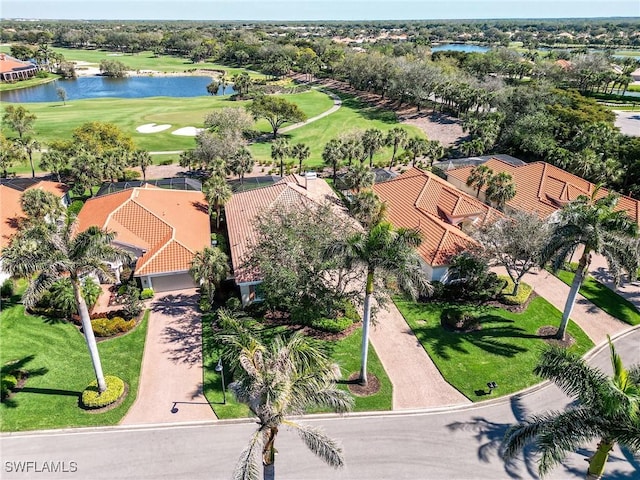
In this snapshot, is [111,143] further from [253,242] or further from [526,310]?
[526,310]

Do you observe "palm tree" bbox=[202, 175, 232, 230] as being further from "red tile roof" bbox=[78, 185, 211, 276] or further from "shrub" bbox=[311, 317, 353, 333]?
"shrub" bbox=[311, 317, 353, 333]

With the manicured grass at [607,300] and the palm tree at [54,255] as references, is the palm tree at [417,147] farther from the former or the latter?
the palm tree at [54,255]

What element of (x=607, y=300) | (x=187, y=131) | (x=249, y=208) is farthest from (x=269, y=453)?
(x=187, y=131)

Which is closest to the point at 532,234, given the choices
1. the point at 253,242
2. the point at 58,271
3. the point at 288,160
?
the point at 253,242

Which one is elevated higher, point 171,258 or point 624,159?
point 624,159

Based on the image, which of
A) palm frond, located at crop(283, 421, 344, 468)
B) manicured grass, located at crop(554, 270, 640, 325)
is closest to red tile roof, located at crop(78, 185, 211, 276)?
palm frond, located at crop(283, 421, 344, 468)

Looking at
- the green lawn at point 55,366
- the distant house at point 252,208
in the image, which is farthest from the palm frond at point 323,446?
the distant house at point 252,208
